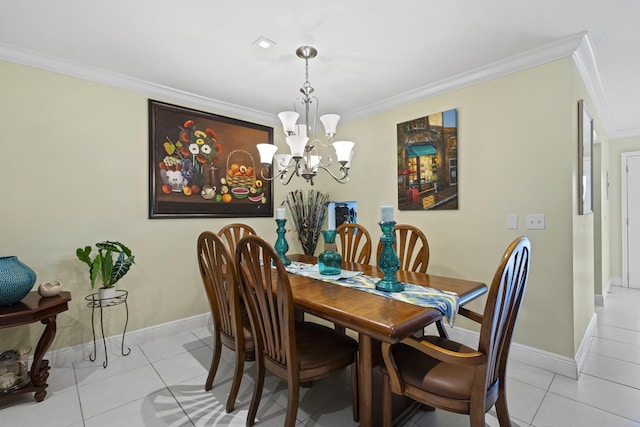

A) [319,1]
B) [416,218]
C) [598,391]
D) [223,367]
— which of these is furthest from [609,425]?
[319,1]

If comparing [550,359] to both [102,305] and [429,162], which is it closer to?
[429,162]

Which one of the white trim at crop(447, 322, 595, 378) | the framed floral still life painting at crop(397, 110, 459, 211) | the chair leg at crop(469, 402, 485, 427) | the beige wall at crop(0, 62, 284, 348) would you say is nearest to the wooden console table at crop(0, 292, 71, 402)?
the beige wall at crop(0, 62, 284, 348)

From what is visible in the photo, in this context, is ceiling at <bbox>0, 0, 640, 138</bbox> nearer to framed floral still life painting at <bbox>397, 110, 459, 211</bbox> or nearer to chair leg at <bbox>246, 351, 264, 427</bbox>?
framed floral still life painting at <bbox>397, 110, 459, 211</bbox>

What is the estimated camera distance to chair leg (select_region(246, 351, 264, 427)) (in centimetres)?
166

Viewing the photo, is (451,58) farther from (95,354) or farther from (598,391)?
(95,354)

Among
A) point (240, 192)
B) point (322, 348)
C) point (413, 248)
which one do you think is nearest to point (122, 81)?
point (240, 192)

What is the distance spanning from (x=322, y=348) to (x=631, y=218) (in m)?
5.22

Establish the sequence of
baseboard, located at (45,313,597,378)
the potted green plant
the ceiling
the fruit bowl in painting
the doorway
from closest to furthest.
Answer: the ceiling, baseboard, located at (45,313,597,378), the potted green plant, the fruit bowl in painting, the doorway

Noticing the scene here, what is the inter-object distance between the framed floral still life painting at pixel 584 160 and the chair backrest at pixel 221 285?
259 cm

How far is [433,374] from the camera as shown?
1350mm

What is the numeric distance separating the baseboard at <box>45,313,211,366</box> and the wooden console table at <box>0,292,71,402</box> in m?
0.34

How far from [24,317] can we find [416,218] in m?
3.09

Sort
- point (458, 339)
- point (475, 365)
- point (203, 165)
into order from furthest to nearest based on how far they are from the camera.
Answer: point (203, 165), point (458, 339), point (475, 365)

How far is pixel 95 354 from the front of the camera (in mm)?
2479
